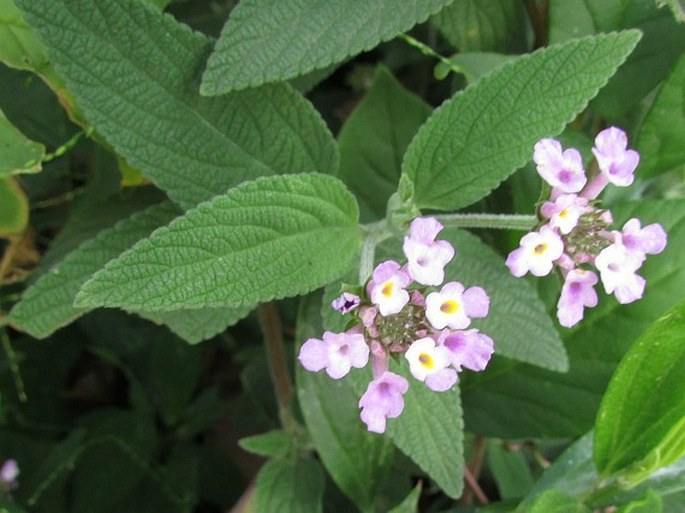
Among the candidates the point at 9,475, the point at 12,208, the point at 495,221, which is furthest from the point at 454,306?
the point at 9,475

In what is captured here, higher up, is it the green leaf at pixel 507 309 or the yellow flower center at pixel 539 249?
the yellow flower center at pixel 539 249

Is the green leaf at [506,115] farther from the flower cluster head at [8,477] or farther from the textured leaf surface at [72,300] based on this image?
the flower cluster head at [8,477]

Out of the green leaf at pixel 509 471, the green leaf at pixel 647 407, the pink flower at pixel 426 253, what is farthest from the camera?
the green leaf at pixel 509 471

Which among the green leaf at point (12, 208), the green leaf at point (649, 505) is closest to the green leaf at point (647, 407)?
the green leaf at point (649, 505)

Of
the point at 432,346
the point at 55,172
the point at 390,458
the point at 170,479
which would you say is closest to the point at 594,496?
the point at 390,458

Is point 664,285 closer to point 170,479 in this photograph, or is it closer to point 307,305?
point 307,305

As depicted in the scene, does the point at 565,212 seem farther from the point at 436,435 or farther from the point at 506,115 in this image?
the point at 436,435
